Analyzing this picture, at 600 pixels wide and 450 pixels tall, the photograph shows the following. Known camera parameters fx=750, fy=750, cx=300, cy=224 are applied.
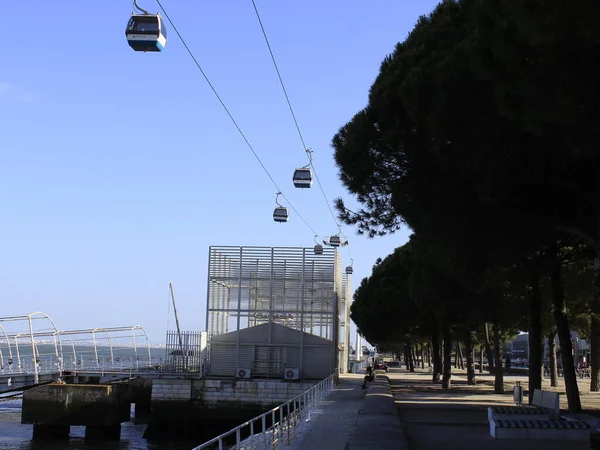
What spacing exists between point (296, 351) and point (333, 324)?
112 inches

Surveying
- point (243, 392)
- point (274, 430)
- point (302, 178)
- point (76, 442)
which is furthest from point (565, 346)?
point (76, 442)

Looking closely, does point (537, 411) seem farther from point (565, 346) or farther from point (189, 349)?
point (189, 349)

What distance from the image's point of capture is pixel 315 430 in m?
15.1

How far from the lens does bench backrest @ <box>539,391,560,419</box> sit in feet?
45.4

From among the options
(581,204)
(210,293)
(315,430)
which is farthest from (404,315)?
(581,204)

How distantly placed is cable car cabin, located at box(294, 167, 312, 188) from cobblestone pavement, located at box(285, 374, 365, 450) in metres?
5.63

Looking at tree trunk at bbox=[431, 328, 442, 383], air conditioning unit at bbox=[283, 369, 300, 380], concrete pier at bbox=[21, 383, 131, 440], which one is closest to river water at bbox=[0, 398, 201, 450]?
concrete pier at bbox=[21, 383, 131, 440]

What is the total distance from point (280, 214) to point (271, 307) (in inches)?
522

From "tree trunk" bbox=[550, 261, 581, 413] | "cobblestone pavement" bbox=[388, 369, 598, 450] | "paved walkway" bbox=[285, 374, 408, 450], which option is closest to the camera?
"paved walkway" bbox=[285, 374, 408, 450]

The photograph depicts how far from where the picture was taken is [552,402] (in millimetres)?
14195

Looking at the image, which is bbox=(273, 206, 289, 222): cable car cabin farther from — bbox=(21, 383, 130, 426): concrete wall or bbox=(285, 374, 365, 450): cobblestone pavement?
bbox=(21, 383, 130, 426): concrete wall

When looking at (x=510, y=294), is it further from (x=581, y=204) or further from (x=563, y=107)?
(x=563, y=107)

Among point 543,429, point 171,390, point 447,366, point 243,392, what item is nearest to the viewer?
point 543,429

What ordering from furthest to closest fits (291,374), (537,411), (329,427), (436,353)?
(436,353) → (291,374) → (329,427) → (537,411)
